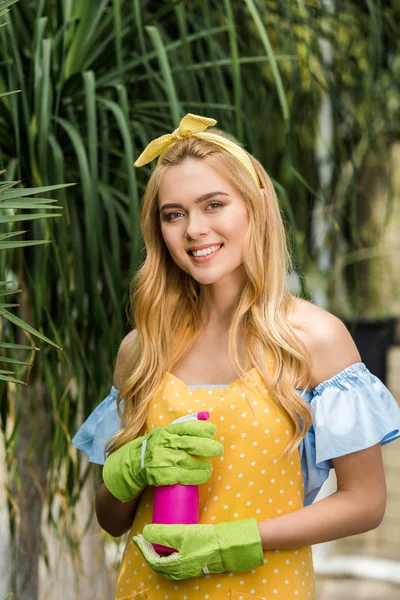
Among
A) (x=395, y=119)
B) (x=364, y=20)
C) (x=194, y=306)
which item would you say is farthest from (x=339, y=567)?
(x=194, y=306)

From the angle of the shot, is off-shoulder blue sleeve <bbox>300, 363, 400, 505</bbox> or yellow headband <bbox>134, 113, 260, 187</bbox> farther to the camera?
yellow headband <bbox>134, 113, 260, 187</bbox>

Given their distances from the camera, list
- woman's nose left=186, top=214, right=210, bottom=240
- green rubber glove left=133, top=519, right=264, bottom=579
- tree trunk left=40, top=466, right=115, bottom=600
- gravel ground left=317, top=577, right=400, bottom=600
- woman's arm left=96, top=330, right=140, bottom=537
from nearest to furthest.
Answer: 1. green rubber glove left=133, top=519, right=264, bottom=579
2. woman's nose left=186, top=214, right=210, bottom=240
3. woman's arm left=96, top=330, right=140, bottom=537
4. tree trunk left=40, top=466, right=115, bottom=600
5. gravel ground left=317, top=577, right=400, bottom=600

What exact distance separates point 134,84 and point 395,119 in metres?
1.83

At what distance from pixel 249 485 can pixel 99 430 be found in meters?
0.30

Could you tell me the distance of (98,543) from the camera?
1954 millimetres

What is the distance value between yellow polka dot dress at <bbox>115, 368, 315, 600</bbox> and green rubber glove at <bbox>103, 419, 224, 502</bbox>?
0.19 feet

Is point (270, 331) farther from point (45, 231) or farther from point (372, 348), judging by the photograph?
point (372, 348)

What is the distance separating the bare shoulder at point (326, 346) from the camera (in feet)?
4.30

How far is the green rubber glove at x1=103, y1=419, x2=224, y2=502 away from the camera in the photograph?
1241 millimetres

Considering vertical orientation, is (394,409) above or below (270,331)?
below

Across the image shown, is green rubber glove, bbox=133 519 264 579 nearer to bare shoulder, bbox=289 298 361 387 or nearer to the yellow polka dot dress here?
the yellow polka dot dress

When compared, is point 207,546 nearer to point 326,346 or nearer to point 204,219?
point 326,346

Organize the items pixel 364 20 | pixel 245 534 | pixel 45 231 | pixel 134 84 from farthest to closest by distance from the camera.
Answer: pixel 364 20 → pixel 134 84 → pixel 45 231 → pixel 245 534

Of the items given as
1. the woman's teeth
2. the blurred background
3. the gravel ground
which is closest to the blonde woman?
the woman's teeth
